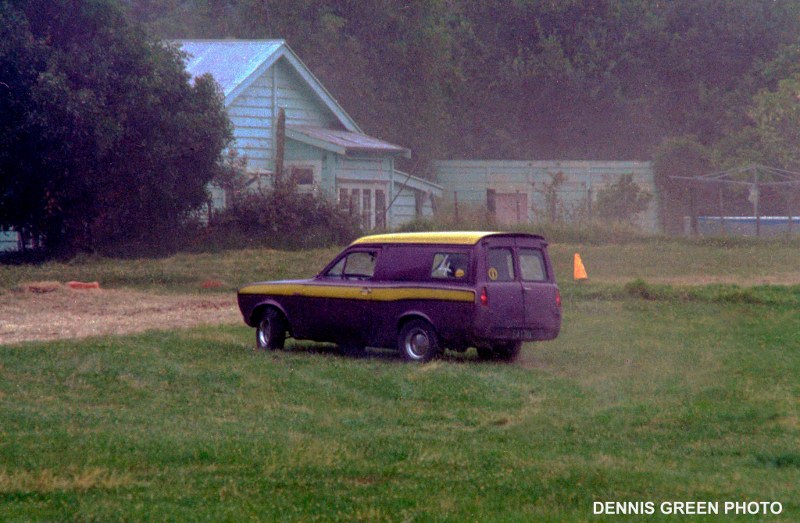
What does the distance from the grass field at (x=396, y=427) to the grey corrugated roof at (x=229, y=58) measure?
1524 centimetres

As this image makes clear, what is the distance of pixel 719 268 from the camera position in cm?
2497

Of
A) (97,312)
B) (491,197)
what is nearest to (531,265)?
(97,312)

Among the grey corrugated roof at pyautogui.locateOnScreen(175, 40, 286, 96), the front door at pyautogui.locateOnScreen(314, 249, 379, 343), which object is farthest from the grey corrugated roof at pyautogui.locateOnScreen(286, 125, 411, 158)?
the front door at pyautogui.locateOnScreen(314, 249, 379, 343)

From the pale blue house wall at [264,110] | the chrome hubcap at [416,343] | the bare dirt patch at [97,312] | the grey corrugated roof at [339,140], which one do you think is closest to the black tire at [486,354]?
the chrome hubcap at [416,343]

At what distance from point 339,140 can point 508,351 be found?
18017 mm

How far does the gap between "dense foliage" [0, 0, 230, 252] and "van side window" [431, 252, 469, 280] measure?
11.7 meters

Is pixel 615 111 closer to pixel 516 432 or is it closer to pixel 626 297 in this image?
pixel 626 297

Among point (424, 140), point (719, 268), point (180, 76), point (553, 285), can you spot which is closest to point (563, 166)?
point (424, 140)

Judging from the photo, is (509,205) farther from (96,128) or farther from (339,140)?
(96,128)

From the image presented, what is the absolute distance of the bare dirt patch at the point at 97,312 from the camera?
48.8 feet

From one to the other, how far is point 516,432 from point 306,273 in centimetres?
1376

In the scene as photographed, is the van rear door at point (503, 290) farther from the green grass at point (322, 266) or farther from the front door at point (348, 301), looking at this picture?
the green grass at point (322, 266)

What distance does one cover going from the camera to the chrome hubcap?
1290 cm

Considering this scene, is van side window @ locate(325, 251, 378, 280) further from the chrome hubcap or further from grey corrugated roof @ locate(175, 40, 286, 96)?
grey corrugated roof @ locate(175, 40, 286, 96)
